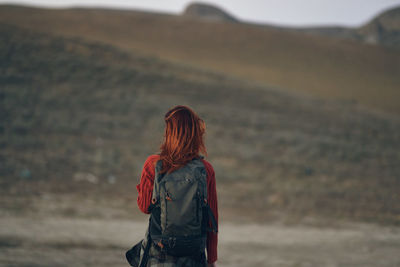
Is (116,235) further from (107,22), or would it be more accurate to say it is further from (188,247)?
(107,22)

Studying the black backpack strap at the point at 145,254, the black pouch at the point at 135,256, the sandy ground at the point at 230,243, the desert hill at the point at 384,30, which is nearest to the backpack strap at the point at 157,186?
the black backpack strap at the point at 145,254

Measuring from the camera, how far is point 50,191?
40.7ft

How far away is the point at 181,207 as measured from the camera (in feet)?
8.46

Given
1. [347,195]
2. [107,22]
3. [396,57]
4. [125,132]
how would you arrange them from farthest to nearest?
[396,57]
[107,22]
[125,132]
[347,195]

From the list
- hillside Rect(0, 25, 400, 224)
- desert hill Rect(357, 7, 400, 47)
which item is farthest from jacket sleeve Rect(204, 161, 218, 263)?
desert hill Rect(357, 7, 400, 47)

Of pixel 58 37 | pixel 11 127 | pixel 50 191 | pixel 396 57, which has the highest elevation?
pixel 396 57

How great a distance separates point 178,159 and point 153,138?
1645 centimetres

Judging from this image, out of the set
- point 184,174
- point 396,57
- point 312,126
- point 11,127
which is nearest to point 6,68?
point 11,127

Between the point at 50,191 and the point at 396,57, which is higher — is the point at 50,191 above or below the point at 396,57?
below

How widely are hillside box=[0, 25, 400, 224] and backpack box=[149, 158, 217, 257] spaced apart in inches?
337

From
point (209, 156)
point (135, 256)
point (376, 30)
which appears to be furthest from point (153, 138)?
point (376, 30)

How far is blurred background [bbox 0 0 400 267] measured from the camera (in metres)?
9.00

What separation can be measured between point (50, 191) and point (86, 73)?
13.6m

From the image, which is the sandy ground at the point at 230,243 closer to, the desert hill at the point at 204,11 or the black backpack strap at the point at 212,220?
the black backpack strap at the point at 212,220
